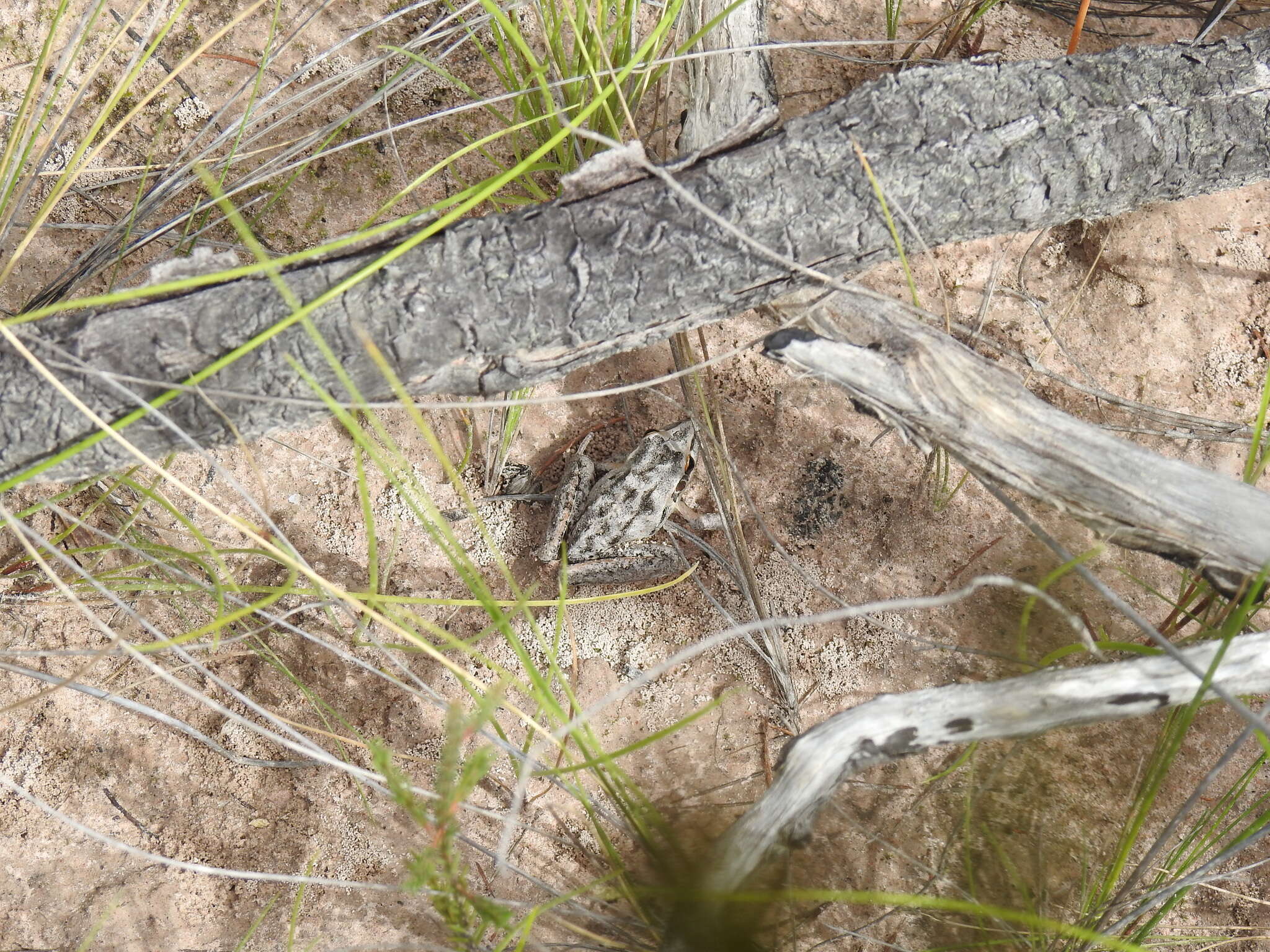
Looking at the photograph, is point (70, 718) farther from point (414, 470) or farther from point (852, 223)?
point (852, 223)

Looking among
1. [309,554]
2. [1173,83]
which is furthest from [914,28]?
[309,554]

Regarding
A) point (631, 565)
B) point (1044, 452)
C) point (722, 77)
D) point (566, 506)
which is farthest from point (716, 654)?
point (722, 77)

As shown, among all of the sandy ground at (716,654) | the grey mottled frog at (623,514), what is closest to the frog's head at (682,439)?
the grey mottled frog at (623,514)

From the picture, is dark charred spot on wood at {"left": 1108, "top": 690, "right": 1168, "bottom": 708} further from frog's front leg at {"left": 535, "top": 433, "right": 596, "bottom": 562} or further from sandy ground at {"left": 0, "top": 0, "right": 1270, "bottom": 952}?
frog's front leg at {"left": 535, "top": 433, "right": 596, "bottom": 562}

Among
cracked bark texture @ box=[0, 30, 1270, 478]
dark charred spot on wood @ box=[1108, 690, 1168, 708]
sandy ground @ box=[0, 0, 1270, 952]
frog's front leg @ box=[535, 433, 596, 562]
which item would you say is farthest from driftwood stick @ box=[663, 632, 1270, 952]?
frog's front leg @ box=[535, 433, 596, 562]

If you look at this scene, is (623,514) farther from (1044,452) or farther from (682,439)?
(1044,452)

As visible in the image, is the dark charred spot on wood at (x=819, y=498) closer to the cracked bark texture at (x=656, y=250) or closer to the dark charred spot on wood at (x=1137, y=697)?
the cracked bark texture at (x=656, y=250)

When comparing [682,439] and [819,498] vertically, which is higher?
[682,439]
